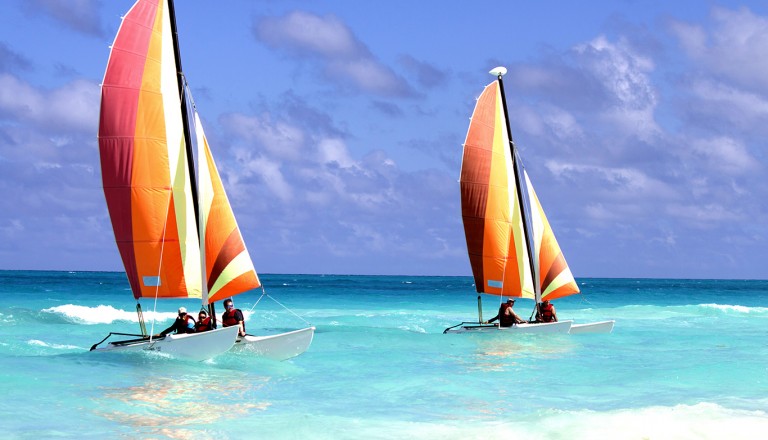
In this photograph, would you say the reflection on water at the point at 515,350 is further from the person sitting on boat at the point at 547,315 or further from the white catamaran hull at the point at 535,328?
the person sitting on boat at the point at 547,315

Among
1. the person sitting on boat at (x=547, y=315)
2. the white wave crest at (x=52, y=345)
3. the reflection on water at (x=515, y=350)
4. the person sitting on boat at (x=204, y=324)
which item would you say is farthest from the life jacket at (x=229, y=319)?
the person sitting on boat at (x=547, y=315)

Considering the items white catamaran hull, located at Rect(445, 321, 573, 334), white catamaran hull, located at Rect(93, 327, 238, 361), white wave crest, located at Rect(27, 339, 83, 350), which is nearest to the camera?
white catamaran hull, located at Rect(93, 327, 238, 361)

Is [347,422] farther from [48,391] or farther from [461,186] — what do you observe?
[461,186]

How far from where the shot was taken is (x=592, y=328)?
27.9 metres

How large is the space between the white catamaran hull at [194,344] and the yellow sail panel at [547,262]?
12143 mm

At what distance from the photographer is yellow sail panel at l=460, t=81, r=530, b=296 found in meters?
27.2

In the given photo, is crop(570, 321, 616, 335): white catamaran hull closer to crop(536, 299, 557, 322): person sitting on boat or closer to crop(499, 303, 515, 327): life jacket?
crop(536, 299, 557, 322): person sitting on boat

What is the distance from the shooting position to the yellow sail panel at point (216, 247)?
63.6 ft

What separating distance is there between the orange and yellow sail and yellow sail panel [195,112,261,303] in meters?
0.02

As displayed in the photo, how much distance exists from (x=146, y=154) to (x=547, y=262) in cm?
1347

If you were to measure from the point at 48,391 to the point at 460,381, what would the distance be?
311 inches

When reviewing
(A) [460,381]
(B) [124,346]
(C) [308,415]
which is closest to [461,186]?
(A) [460,381]

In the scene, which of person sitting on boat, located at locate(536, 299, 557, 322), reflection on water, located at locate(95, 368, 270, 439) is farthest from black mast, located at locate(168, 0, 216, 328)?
person sitting on boat, located at locate(536, 299, 557, 322)

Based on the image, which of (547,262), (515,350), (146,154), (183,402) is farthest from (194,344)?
(547,262)
